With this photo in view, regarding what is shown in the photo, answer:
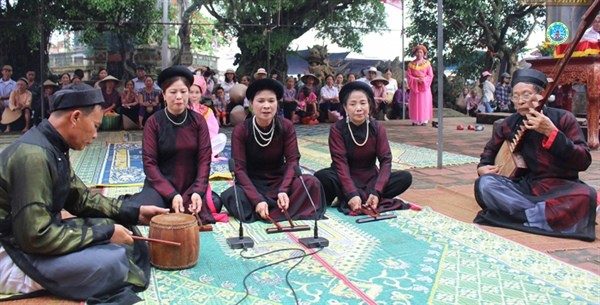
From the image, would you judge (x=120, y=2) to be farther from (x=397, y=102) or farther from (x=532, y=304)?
(x=532, y=304)

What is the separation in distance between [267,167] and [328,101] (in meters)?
9.44

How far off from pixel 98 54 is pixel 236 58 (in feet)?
12.4

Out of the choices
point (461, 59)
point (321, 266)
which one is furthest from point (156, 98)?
point (461, 59)

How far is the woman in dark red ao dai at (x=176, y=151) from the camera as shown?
408 centimetres

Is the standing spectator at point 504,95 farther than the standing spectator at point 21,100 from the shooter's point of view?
Yes

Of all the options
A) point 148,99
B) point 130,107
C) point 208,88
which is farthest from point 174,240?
point 208,88

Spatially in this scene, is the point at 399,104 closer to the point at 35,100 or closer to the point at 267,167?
the point at 35,100

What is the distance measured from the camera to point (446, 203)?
4.83m

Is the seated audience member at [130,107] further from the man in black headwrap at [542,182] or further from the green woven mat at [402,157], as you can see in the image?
the man in black headwrap at [542,182]

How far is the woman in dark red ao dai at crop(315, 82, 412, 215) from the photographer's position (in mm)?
4480

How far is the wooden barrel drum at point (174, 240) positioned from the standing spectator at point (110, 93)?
30.5ft

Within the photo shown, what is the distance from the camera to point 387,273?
304 centimetres

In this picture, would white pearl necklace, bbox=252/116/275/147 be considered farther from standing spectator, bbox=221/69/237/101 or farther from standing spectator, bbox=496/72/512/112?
standing spectator, bbox=496/72/512/112

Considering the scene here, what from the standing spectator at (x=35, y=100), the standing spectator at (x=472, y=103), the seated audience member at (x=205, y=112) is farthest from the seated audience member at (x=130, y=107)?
the standing spectator at (x=472, y=103)
